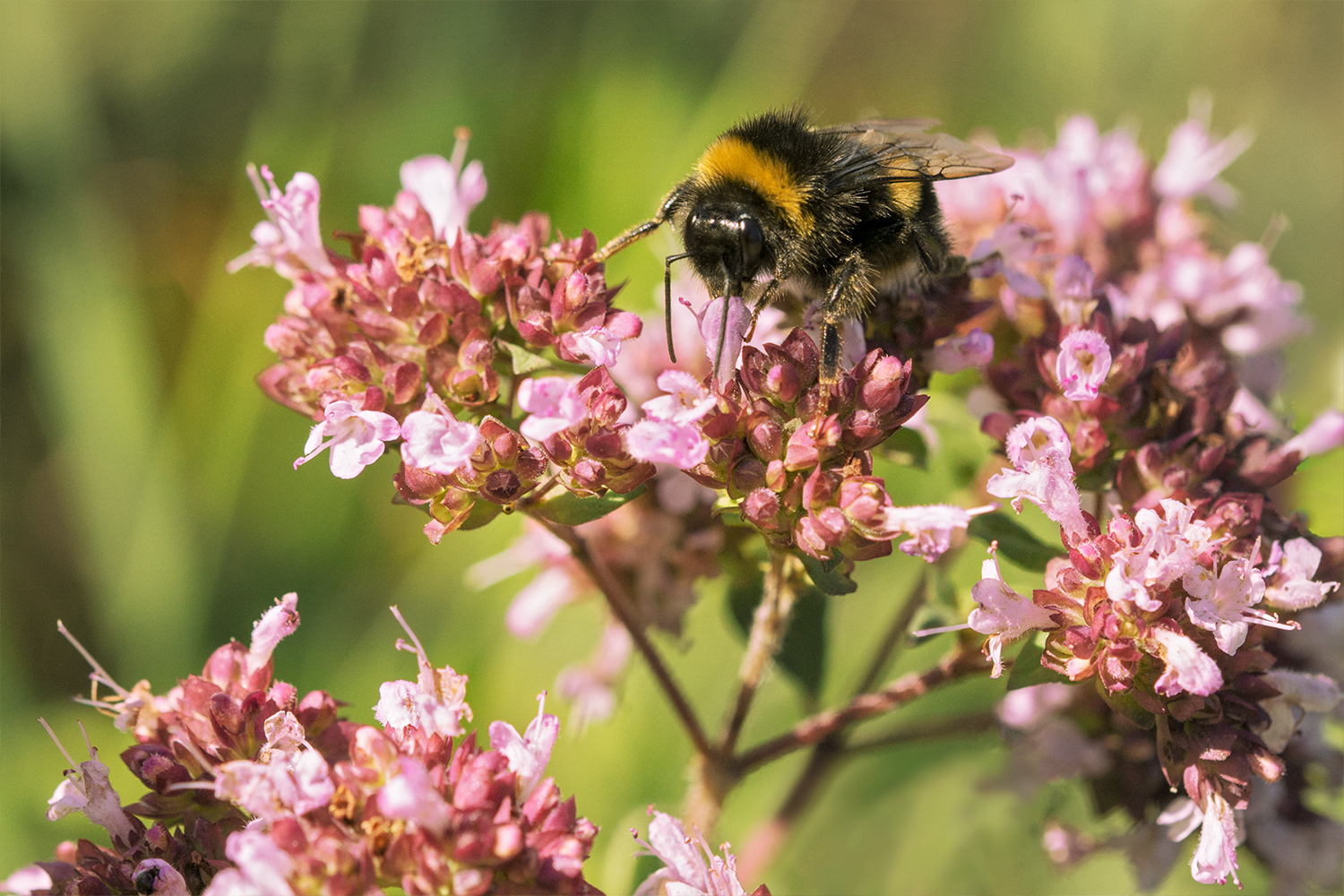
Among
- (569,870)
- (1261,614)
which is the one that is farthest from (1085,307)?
(569,870)

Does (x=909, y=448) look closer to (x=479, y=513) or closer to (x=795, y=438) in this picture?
(x=795, y=438)

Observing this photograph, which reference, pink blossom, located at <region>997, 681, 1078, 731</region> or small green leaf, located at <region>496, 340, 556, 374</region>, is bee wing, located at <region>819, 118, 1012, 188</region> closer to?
small green leaf, located at <region>496, 340, 556, 374</region>

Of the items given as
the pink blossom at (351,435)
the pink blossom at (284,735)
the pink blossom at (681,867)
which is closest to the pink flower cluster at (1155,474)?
the pink blossom at (681,867)

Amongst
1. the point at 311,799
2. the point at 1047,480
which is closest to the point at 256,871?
the point at 311,799

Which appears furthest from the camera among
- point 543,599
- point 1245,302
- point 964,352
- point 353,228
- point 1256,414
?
point 353,228

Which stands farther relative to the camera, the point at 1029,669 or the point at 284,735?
the point at 1029,669

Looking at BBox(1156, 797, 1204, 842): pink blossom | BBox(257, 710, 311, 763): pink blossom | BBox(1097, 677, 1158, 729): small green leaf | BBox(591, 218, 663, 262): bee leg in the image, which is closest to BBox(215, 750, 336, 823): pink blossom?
BBox(257, 710, 311, 763): pink blossom
